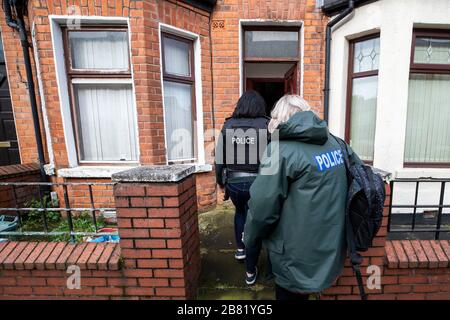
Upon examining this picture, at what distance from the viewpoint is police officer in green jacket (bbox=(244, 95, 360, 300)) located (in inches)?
51.1

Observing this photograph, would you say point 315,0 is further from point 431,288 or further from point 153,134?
point 431,288

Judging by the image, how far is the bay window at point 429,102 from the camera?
3473 millimetres

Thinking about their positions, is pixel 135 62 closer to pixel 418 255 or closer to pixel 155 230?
pixel 155 230

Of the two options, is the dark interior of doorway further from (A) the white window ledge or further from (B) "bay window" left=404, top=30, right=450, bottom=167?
(A) the white window ledge

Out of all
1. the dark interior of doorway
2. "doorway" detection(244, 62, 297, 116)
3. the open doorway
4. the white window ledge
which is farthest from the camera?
the dark interior of doorway

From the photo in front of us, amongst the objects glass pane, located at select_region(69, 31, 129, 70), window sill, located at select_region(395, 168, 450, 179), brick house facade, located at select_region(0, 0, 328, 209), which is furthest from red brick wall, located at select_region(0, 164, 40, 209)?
window sill, located at select_region(395, 168, 450, 179)

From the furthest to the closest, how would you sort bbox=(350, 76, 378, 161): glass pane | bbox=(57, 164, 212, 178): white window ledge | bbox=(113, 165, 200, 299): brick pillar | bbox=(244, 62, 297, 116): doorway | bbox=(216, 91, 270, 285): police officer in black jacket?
1. bbox=(244, 62, 297, 116): doorway
2. bbox=(350, 76, 378, 161): glass pane
3. bbox=(57, 164, 212, 178): white window ledge
4. bbox=(216, 91, 270, 285): police officer in black jacket
5. bbox=(113, 165, 200, 299): brick pillar

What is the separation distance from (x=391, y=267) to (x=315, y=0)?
396 centimetres

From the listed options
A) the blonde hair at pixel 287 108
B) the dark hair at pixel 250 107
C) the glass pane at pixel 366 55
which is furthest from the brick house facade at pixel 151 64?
the blonde hair at pixel 287 108

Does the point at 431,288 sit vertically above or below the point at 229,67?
below

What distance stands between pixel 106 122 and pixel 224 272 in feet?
8.96

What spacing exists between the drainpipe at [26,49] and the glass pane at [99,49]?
A: 2.35 feet

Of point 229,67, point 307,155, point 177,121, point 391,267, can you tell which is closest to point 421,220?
point 391,267
